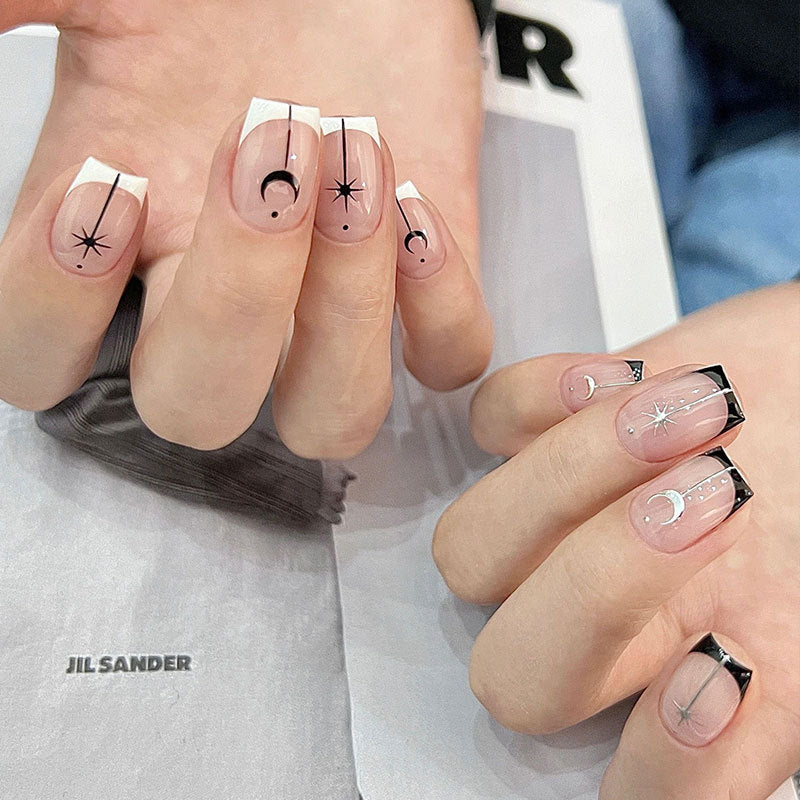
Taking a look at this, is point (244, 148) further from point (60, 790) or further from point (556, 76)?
point (556, 76)

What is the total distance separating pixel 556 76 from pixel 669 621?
40cm

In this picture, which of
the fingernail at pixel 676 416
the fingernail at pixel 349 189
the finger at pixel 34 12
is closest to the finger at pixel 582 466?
the fingernail at pixel 676 416

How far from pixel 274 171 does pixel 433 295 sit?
10 cm

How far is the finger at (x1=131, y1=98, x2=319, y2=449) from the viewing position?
26 cm

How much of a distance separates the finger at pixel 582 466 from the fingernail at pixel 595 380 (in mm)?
37

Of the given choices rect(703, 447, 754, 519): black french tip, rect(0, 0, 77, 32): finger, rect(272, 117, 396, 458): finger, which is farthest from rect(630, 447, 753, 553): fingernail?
rect(0, 0, 77, 32): finger

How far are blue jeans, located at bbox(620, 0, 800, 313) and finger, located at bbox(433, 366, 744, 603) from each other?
1.13ft

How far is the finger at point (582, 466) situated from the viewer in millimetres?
291

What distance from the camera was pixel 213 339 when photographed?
0.28 metres

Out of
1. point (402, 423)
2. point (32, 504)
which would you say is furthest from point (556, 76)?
point (32, 504)

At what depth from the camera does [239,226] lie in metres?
0.26

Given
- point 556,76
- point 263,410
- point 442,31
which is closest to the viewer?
point 263,410

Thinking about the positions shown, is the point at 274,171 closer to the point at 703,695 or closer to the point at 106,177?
the point at 106,177

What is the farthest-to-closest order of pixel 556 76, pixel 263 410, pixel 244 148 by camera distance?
1. pixel 556 76
2. pixel 263 410
3. pixel 244 148
